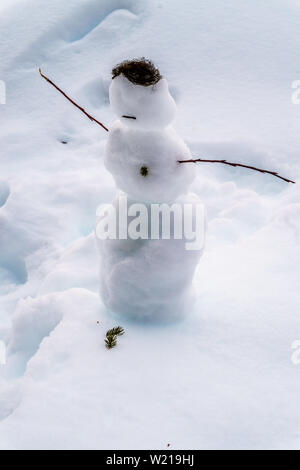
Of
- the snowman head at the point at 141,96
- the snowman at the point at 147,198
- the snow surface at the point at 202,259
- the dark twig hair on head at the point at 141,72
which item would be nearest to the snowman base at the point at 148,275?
the snowman at the point at 147,198

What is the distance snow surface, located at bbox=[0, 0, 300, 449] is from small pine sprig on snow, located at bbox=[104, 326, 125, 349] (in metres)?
0.04

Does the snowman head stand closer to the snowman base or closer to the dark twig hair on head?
the dark twig hair on head

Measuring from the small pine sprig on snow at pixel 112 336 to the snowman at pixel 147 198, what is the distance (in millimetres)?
121

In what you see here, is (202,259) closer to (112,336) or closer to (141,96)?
(112,336)

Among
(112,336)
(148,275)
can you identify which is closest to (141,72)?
(148,275)

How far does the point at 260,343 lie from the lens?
2385mm

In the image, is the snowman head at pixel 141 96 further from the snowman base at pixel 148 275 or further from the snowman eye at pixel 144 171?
the snowman base at pixel 148 275

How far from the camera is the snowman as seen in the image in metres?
2.00

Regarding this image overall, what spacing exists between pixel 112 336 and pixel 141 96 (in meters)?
1.23

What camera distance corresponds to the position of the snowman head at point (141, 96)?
76.9 inches

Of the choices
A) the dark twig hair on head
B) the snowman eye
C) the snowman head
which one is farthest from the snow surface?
the dark twig hair on head

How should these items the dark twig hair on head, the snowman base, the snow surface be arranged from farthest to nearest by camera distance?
the snowman base → the snow surface → the dark twig hair on head

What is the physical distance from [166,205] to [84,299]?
2.73 feet

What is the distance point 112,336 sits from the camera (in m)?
2.35
